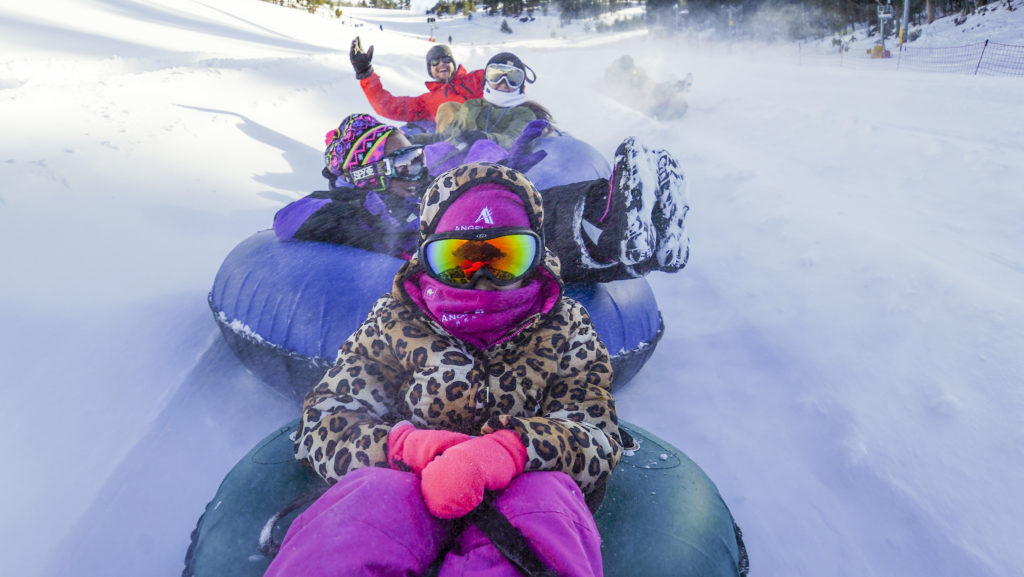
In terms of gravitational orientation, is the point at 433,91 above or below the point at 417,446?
above

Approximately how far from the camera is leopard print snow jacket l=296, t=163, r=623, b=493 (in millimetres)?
Result: 1426

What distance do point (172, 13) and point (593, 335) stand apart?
50.1 ft

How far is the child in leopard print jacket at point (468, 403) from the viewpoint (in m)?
1.12

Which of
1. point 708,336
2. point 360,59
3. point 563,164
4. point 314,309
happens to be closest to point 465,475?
point 314,309

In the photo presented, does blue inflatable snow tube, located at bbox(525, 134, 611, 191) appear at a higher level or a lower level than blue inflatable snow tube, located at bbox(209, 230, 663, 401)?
higher

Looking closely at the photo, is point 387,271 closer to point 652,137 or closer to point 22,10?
point 652,137

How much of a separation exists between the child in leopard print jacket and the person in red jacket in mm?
4415

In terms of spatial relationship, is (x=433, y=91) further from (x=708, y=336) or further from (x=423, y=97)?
(x=708, y=336)

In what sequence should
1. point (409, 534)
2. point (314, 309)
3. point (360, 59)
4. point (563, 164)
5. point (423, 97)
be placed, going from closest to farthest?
point (409, 534) < point (314, 309) < point (563, 164) < point (360, 59) < point (423, 97)

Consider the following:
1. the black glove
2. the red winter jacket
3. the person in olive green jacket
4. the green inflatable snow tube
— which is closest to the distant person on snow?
the green inflatable snow tube

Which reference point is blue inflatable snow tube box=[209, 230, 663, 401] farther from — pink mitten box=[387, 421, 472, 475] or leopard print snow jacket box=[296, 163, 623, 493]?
pink mitten box=[387, 421, 472, 475]

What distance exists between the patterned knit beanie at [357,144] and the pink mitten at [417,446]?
1932 millimetres

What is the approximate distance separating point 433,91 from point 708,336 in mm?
4137

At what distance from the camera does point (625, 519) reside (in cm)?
145
